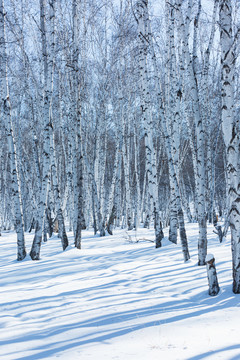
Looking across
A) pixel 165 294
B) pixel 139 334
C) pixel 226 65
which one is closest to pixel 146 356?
pixel 139 334

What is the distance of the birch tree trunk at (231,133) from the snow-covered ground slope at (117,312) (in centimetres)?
68

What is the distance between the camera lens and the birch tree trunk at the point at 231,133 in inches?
165

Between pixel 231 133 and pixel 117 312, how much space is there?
2776 mm

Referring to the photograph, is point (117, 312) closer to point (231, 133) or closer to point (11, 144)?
point (231, 133)

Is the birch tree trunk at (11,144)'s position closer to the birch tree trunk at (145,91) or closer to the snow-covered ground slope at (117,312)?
the snow-covered ground slope at (117,312)

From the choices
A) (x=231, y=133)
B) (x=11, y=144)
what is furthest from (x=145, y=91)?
(x=231, y=133)

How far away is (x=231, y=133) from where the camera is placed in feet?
13.9

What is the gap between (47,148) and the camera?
25.5 ft

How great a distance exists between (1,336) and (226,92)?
13.2ft

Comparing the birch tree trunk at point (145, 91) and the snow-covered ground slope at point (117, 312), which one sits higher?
the birch tree trunk at point (145, 91)

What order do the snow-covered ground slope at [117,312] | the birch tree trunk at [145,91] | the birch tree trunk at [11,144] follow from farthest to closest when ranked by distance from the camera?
Answer: the birch tree trunk at [145,91] → the birch tree trunk at [11,144] → the snow-covered ground slope at [117,312]

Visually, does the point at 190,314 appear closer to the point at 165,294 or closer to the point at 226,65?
the point at 165,294

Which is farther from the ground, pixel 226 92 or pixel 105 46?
pixel 105 46

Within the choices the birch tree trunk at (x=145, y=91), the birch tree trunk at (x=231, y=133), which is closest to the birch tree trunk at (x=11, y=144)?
the birch tree trunk at (x=145, y=91)
